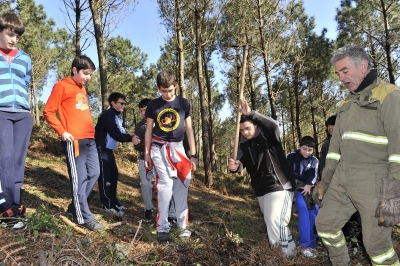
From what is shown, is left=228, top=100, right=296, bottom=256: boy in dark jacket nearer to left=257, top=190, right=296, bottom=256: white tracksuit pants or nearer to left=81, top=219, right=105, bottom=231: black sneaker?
left=257, top=190, right=296, bottom=256: white tracksuit pants

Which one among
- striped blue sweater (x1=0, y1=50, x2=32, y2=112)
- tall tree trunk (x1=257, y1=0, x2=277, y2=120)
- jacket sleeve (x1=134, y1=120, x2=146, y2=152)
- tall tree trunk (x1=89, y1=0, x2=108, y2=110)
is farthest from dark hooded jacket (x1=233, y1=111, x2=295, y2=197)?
tall tree trunk (x1=257, y1=0, x2=277, y2=120)

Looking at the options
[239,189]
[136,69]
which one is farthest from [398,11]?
[136,69]

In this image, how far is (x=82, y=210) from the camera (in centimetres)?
401

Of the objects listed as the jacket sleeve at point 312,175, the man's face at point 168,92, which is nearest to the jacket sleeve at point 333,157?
the jacket sleeve at point 312,175

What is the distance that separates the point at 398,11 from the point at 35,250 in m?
16.1

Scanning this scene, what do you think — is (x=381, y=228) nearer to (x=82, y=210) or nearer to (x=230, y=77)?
(x=82, y=210)

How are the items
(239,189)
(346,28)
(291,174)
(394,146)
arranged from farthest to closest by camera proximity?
(346,28), (239,189), (291,174), (394,146)

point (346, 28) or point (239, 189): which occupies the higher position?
point (346, 28)

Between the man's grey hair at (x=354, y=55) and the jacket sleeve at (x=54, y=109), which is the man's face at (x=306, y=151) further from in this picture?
the jacket sleeve at (x=54, y=109)

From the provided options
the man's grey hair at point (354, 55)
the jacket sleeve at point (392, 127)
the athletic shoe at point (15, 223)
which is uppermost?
the man's grey hair at point (354, 55)

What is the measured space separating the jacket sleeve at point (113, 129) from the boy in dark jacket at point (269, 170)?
6.48ft

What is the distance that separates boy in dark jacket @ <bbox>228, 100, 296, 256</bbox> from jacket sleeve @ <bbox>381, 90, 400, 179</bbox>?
4.05 ft

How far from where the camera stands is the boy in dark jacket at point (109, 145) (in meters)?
5.29

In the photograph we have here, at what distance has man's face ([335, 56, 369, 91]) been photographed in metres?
3.04
